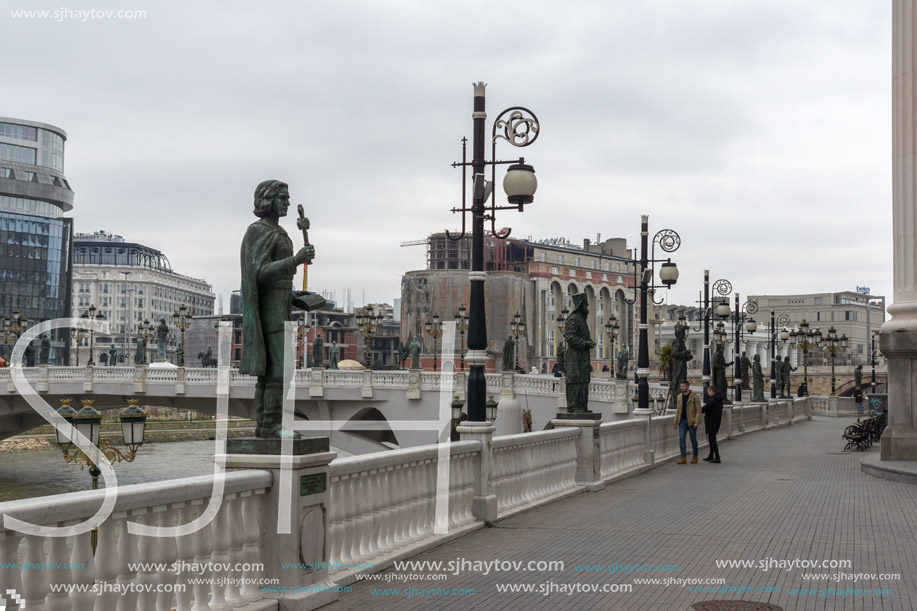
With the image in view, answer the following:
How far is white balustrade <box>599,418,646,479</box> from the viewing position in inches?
723

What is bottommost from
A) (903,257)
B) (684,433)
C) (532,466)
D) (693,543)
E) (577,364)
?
(693,543)

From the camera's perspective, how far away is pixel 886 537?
1174cm

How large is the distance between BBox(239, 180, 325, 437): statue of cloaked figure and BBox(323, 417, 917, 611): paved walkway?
1.71 m

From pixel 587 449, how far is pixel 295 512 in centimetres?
970

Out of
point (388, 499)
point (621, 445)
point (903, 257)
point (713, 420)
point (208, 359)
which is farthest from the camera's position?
point (208, 359)

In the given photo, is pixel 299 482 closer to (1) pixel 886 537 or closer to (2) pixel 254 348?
(2) pixel 254 348

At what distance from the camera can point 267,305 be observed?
8.20 m

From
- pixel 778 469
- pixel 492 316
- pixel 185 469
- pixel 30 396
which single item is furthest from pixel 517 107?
pixel 492 316

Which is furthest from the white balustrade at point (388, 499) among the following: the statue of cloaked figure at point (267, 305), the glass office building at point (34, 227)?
the glass office building at point (34, 227)

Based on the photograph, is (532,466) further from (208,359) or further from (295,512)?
(208,359)

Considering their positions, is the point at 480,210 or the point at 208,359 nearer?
the point at 480,210

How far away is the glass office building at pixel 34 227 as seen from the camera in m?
115

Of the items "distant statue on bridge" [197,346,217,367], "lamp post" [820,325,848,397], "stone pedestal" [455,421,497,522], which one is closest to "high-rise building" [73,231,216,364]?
"distant statue on bridge" [197,346,217,367]

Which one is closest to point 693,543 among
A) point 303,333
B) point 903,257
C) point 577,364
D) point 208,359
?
point 577,364
